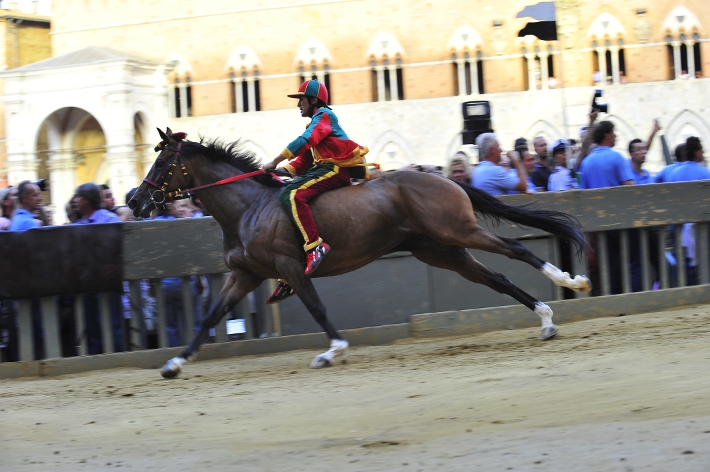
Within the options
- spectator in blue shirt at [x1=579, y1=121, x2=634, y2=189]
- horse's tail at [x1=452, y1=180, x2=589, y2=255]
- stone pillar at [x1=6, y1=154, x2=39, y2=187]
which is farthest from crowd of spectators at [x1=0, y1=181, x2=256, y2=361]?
stone pillar at [x1=6, y1=154, x2=39, y2=187]

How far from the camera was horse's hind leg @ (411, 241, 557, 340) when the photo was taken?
29.3 feet

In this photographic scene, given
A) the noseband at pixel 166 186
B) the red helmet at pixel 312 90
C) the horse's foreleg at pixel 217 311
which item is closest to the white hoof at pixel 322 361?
the horse's foreleg at pixel 217 311

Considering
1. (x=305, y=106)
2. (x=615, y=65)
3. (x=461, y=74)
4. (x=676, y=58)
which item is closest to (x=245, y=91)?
(x=461, y=74)

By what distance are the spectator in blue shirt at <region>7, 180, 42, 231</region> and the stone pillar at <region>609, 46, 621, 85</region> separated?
2997cm

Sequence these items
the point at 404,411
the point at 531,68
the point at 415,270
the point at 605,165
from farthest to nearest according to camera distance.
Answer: the point at 531,68 → the point at 605,165 → the point at 415,270 → the point at 404,411

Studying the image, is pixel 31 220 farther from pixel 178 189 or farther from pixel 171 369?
pixel 171 369

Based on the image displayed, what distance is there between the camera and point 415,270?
33.3 feet

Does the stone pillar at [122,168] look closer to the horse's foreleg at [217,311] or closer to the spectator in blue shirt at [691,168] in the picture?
Answer: the spectator in blue shirt at [691,168]

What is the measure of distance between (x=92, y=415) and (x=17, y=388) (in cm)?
196

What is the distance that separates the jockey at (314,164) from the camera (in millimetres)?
8352

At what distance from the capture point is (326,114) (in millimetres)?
8453

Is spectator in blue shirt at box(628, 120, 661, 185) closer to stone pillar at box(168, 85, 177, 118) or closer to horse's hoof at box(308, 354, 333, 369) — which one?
horse's hoof at box(308, 354, 333, 369)

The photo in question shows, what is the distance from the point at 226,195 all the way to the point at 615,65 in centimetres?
3026

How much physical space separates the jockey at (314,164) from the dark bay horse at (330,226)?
13 centimetres
